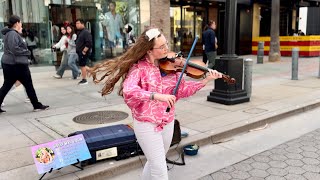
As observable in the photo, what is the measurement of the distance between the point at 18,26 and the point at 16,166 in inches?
131

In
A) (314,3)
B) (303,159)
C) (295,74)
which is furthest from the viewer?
(314,3)

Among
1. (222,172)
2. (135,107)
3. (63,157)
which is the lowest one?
(222,172)

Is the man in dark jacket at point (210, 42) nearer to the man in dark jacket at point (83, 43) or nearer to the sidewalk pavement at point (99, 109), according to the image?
the sidewalk pavement at point (99, 109)

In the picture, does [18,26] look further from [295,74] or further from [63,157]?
[295,74]

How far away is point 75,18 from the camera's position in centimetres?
1455

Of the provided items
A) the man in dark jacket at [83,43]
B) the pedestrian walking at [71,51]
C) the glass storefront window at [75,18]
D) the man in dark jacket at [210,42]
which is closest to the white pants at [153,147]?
the man in dark jacket at [83,43]

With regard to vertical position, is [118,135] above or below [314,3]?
below

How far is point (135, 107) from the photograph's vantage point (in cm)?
278

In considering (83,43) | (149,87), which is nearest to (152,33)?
(149,87)

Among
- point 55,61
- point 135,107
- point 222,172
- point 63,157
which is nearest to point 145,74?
point 135,107

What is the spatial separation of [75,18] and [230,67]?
30.9 ft

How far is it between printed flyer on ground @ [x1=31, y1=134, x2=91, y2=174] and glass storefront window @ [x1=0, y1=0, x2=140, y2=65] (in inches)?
403

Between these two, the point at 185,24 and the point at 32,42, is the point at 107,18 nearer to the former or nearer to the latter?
the point at 32,42

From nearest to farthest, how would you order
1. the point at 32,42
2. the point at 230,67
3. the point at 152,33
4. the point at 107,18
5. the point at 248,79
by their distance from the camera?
the point at 152,33, the point at 230,67, the point at 248,79, the point at 32,42, the point at 107,18
